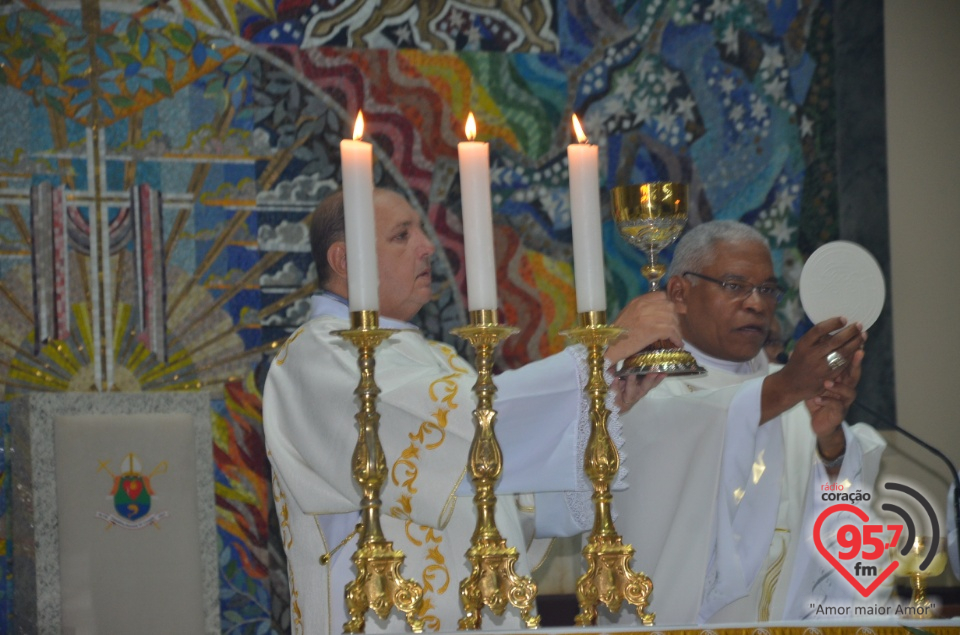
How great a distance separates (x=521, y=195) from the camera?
17.2 feet

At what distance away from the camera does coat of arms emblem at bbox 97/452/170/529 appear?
4.75 metres

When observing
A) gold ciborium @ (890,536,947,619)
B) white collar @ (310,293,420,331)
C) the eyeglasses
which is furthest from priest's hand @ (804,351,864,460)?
white collar @ (310,293,420,331)

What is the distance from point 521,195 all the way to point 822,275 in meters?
1.90

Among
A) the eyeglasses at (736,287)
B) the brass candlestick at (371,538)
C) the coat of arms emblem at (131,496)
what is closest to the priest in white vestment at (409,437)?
the brass candlestick at (371,538)

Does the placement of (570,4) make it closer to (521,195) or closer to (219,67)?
(521,195)

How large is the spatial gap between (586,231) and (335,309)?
1255 millimetres

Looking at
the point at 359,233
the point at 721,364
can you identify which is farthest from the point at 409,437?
the point at 721,364

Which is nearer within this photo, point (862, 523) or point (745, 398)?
point (862, 523)

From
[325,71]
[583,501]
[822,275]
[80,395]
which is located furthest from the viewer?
[325,71]

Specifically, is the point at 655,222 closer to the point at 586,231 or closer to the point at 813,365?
the point at 586,231

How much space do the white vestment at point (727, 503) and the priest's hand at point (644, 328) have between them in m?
0.88

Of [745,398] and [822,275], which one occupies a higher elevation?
[822,275]

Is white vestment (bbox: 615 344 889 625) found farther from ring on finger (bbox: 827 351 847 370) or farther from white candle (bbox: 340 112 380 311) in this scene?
white candle (bbox: 340 112 380 311)

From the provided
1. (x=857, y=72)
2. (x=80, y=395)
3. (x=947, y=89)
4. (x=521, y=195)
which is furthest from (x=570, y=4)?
(x=80, y=395)
